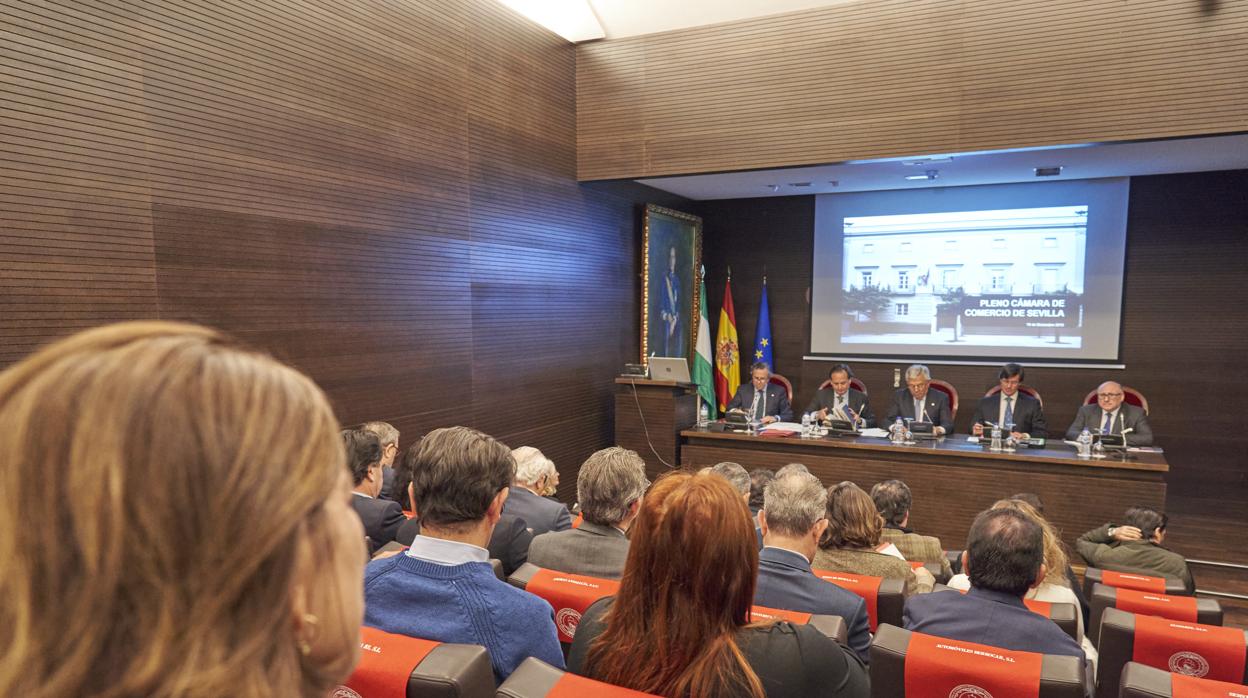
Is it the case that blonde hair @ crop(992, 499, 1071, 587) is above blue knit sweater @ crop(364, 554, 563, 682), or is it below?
below

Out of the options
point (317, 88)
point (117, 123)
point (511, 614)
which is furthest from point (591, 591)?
point (317, 88)

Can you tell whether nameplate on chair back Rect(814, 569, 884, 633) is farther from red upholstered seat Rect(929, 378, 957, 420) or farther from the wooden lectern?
red upholstered seat Rect(929, 378, 957, 420)

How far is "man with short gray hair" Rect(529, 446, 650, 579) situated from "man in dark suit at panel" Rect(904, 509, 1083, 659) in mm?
894

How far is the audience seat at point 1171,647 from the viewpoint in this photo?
1.79m

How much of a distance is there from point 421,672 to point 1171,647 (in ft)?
6.34

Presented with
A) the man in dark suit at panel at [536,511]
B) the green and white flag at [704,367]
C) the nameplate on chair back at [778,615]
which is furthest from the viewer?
the green and white flag at [704,367]

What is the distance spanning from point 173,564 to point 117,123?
10.4 feet

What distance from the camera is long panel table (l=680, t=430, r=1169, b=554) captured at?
171 inches

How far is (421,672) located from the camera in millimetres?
1194

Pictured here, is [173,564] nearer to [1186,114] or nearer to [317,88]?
[317,88]

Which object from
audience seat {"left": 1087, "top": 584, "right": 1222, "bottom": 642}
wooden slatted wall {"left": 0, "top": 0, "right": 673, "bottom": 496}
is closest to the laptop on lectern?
wooden slatted wall {"left": 0, "top": 0, "right": 673, "bottom": 496}

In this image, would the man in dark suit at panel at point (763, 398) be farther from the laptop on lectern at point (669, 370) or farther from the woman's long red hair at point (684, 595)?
the woman's long red hair at point (684, 595)

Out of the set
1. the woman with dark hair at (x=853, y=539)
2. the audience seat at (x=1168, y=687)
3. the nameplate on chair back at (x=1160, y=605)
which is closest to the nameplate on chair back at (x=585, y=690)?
the audience seat at (x=1168, y=687)

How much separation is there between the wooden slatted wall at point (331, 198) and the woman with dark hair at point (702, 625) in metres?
2.34
